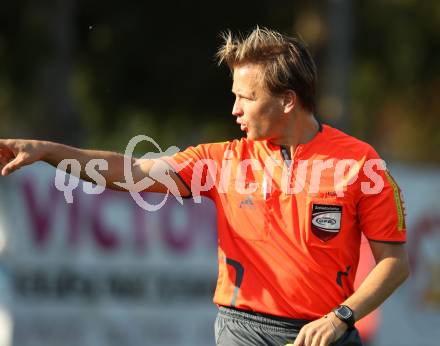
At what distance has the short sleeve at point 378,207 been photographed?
16.8 feet

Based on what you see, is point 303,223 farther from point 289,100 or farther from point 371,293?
point 289,100

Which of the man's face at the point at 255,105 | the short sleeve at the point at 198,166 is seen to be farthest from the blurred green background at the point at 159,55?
the man's face at the point at 255,105

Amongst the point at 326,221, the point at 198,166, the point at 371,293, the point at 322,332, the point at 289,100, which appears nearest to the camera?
the point at 322,332

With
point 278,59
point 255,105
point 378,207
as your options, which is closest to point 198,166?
point 255,105

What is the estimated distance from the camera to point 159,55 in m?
17.5

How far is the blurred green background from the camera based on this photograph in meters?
16.3

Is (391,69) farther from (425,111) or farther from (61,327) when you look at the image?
(61,327)

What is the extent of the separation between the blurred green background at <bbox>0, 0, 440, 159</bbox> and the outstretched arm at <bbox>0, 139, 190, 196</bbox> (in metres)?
10.0

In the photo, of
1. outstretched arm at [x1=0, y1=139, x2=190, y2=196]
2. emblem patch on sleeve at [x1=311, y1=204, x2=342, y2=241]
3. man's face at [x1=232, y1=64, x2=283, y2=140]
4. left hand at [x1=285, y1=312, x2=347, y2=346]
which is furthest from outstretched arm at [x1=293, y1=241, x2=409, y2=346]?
outstretched arm at [x1=0, y1=139, x2=190, y2=196]

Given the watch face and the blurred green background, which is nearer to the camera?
the watch face

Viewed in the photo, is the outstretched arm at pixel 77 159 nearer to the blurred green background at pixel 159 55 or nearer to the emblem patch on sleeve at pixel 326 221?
the emblem patch on sleeve at pixel 326 221

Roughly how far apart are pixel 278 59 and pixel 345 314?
1.20 meters

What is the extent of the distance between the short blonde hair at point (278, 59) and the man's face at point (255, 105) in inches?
1.3

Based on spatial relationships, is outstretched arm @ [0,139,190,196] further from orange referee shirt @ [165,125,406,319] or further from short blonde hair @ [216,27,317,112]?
short blonde hair @ [216,27,317,112]
